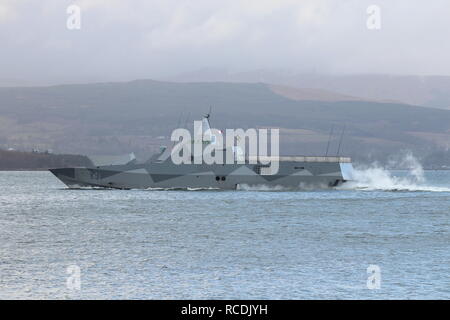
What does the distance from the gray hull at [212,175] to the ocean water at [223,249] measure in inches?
299

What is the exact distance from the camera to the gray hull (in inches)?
2963

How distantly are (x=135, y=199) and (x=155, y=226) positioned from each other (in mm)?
21902

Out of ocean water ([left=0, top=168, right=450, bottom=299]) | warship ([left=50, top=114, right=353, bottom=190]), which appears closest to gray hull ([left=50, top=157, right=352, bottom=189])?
warship ([left=50, top=114, right=353, bottom=190])

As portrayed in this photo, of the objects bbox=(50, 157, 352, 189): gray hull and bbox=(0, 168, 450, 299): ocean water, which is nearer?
bbox=(0, 168, 450, 299): ocean water

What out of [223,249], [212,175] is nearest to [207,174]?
[212,175]

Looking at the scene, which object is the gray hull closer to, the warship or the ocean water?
the warship

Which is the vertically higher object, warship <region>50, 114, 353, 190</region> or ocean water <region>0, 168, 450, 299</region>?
warship <region>50, 114, 353, 190</region>

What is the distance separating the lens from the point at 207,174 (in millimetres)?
75812

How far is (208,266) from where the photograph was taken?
30.9m

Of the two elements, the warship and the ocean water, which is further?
the warship

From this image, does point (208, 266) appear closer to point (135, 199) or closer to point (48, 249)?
point (48, 249)

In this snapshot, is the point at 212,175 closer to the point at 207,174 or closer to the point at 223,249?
the point at 207,174

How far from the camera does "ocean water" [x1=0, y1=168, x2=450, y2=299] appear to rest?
1038 inches
